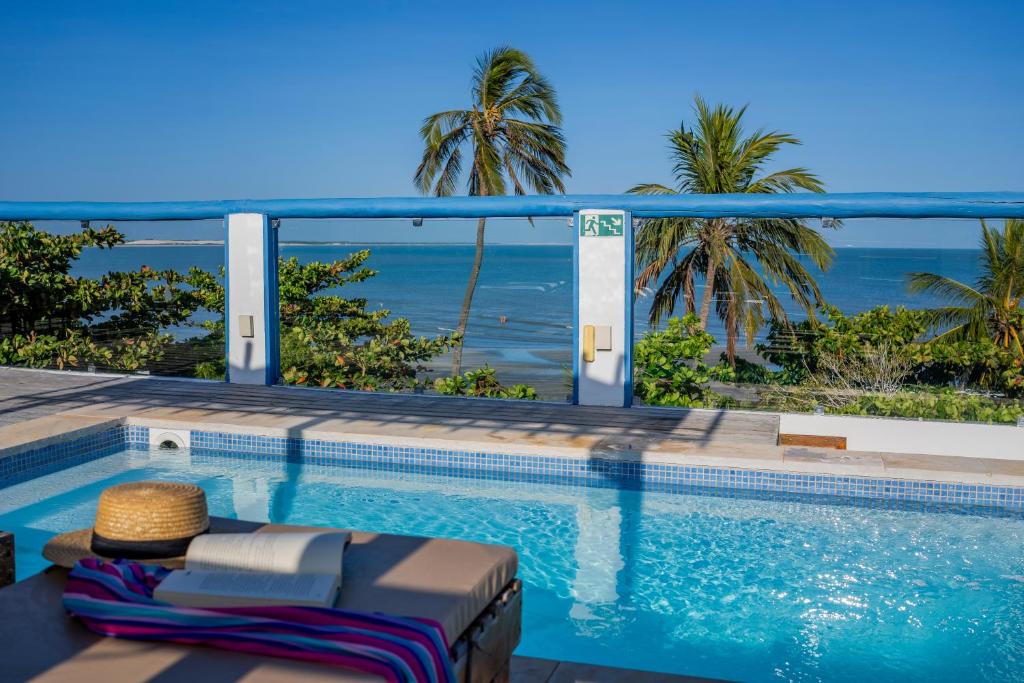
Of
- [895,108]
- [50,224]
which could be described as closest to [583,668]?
[50,224]

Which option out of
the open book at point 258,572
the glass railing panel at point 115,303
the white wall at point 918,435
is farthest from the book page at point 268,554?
the glass railing panel at point 115,303

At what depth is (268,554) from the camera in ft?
8.46

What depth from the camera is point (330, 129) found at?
32531mm

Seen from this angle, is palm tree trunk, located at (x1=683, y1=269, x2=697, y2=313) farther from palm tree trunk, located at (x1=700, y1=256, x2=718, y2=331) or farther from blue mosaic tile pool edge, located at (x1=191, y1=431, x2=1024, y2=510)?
blue mosaic tile pool edge, located at (x1=191, y1=431, x2=1024, y2=510)

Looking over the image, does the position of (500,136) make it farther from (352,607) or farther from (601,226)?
(352,607)

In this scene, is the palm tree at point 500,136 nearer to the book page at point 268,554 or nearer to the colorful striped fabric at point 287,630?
the book page at point 268,554

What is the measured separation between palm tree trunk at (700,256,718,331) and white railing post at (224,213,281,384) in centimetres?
344

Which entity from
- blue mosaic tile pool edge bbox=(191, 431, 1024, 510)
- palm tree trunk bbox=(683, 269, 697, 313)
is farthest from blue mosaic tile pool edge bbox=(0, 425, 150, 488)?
palm tree trunk bbox=(683, 269, 697, 313)

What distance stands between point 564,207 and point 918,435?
9.56ft

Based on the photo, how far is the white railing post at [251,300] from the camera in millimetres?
8000

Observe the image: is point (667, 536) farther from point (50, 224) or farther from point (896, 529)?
point (50, 224)

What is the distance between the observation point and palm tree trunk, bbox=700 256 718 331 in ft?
24.5

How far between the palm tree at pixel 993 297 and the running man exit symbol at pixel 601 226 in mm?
2350

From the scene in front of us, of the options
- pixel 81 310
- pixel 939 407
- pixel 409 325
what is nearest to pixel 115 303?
pixel 81 310
